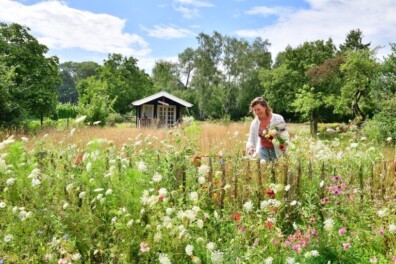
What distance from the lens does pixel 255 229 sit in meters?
2.89

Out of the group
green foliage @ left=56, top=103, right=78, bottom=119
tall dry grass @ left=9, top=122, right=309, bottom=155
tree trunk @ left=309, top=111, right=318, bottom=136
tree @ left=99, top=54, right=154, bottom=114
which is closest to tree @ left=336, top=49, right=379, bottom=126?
tree trunk @ left=309, top=111, right=318, bottom=136

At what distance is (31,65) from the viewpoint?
64.4ft

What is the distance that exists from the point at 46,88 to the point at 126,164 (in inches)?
679

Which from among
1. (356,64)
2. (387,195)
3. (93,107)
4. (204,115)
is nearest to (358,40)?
(204,115)

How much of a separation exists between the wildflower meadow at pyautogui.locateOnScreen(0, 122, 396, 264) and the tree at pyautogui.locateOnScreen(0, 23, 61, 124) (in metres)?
16.0

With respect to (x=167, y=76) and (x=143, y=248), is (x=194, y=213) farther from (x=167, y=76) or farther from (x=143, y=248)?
(x=167, y=76)

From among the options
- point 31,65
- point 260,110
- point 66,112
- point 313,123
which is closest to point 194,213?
point 260,110

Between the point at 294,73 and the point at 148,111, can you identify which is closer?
the point at 294,73

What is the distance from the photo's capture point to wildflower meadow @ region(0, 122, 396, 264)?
2.74 m

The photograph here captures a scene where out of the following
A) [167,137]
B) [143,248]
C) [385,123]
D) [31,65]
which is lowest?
[143,248]

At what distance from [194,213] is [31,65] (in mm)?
19523

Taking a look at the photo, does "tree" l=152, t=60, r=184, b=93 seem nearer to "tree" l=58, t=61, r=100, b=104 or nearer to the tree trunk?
the tree trunk

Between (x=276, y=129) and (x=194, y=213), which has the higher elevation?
(x=276, y=129)

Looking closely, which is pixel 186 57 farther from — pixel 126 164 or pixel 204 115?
pixel 126 164
